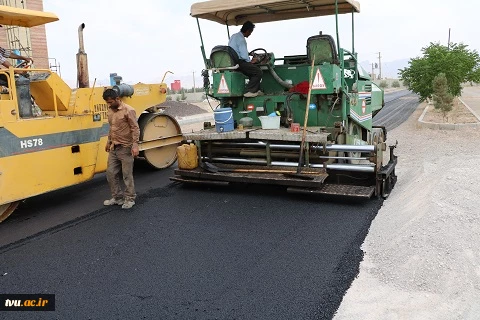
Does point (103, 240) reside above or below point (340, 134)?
below

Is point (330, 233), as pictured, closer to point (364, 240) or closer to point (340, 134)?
point (364, 240)

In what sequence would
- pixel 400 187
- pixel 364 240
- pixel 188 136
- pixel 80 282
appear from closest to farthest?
pixel 80 282 → pixel 364 240 → pixel 400 187 → pixel 188 136

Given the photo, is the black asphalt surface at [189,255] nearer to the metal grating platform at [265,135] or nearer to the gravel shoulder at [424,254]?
the gravel shoulder at [424,254]

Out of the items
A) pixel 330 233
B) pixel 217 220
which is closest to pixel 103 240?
pixel 217 220

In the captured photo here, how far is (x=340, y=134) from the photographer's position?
6195 mm

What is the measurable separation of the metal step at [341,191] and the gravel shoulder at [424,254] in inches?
10.9

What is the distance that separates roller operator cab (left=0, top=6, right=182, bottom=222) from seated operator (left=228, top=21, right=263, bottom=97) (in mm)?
1819

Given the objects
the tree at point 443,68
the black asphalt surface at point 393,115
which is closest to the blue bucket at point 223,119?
the black asphalt surface at point 393,115

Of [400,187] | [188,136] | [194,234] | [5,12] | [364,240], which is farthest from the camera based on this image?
[188,136]

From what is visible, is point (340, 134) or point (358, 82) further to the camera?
point (358, 82)

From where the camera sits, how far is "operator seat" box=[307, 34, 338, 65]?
246 inches

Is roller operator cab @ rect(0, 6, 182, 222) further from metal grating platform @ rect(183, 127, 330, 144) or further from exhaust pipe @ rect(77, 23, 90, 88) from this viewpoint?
metal grating platform @ rect(183, 127, 330, 144)

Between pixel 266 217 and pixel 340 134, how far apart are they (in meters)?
1.87

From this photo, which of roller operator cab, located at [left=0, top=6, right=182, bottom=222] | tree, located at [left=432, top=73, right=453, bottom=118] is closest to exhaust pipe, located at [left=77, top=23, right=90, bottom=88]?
roller operator cab, located at [left=0, top=6, right=182, bottom=222]
